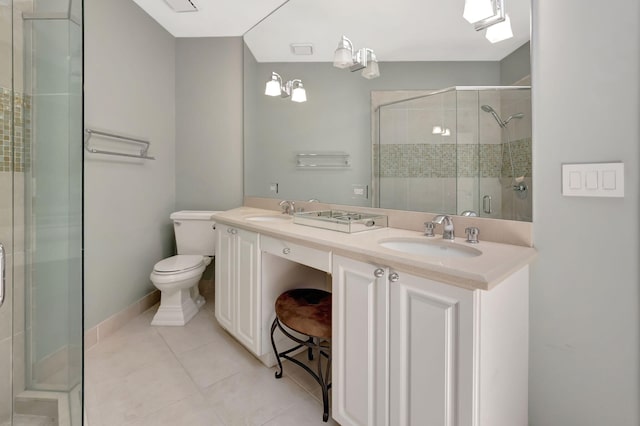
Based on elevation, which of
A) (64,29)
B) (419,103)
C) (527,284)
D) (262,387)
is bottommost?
(262,387)

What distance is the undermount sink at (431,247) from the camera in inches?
46.7

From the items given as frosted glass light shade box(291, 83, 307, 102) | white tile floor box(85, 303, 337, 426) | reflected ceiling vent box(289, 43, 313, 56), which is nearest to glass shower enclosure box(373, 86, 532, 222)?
frosted glass light shade box(291, 83, 307, 102)

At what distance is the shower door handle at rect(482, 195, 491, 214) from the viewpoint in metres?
1.26

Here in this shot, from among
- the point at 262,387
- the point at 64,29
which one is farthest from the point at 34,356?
the point at 64,29

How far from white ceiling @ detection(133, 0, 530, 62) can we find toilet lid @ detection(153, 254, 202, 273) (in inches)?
69.5

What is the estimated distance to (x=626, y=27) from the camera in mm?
895

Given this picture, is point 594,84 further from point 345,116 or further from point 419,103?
point 345,116

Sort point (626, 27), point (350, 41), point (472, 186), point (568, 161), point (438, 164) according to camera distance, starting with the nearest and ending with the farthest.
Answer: point (626, 27) → point (568, 161) → point (472, 186) → point (438, 164) → point (350, 41)

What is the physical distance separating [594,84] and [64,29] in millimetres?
1897

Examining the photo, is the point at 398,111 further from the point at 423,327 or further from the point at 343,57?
the point at 423,327

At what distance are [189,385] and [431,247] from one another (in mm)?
1485

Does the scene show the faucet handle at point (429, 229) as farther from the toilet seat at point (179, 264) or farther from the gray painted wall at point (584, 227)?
the toilet seat at point (179, 264)

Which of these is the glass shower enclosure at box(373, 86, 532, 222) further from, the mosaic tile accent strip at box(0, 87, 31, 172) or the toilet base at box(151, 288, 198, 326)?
the toilet base at box(151, 288, 198, 326)

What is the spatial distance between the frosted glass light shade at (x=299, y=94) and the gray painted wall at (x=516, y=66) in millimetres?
1315
